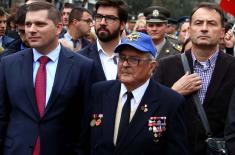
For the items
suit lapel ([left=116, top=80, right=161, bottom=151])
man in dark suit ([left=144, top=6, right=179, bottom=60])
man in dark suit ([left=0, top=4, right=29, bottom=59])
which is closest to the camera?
suit lapel ([left=116, top=80, right=161, bottom=151])

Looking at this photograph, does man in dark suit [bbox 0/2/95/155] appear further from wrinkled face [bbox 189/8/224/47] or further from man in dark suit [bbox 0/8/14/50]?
man in dark suit [bbox 0/8/14/50]

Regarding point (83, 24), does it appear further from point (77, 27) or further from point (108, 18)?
point (108, 18)

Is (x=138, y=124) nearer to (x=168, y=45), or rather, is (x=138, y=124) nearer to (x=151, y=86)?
(x=151, y=86)

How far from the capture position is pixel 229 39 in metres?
8.87

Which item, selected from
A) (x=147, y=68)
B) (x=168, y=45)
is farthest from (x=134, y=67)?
(x=168, y=45)

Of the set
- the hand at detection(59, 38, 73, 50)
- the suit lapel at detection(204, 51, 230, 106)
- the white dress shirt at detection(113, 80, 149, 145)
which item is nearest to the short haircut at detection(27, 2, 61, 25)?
the white dress shirt at detection(113, 80, 149, 145)

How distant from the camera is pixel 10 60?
198 inches

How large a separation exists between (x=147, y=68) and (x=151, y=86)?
0.16m

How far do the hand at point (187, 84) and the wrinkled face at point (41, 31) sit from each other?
128 cm

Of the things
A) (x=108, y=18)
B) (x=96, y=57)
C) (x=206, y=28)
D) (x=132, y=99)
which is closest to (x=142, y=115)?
(x=132, y=99)

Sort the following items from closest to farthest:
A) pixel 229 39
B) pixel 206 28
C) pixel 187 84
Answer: pixel 187 84
pixel 206 28
pixel 229 39

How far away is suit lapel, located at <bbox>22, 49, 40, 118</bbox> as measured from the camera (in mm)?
4793

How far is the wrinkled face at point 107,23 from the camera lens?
6.41m

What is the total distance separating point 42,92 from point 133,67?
2.86 ft
